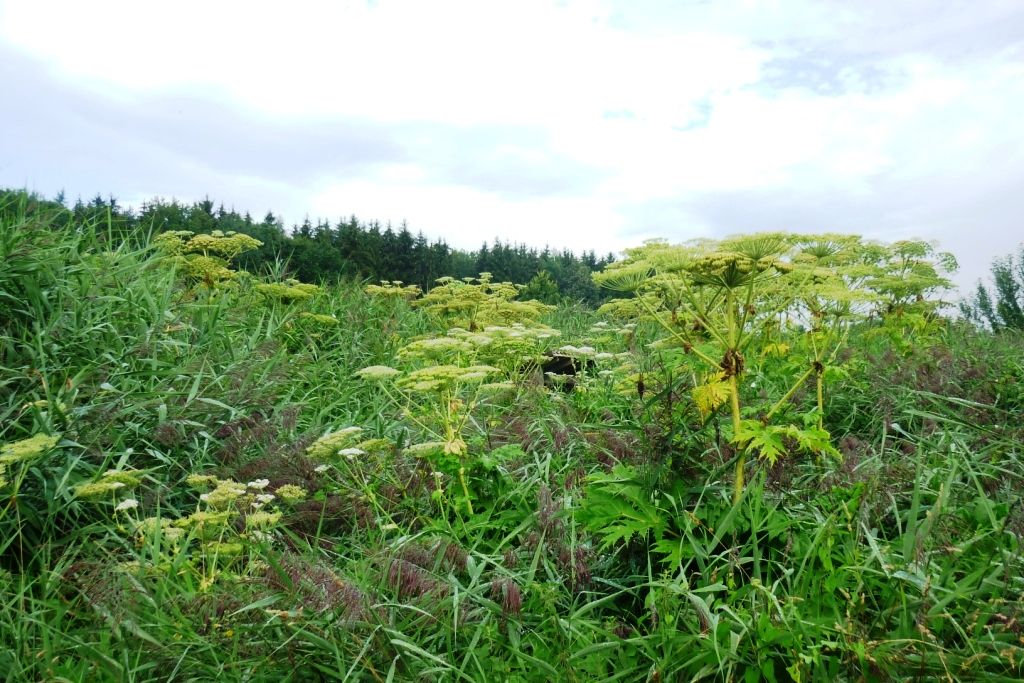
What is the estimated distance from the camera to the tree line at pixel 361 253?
12.2 m

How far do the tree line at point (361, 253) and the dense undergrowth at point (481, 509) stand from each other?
9.42 feet

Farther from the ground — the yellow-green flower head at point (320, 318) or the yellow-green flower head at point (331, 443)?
the yellow-green flower head at point (320, 318)

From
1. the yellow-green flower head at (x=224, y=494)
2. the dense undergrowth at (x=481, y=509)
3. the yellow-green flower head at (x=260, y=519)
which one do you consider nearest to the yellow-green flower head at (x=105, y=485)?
the dense undergrowth at (x=481, y=509)

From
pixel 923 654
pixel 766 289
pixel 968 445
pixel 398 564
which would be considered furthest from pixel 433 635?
pixel 968 445

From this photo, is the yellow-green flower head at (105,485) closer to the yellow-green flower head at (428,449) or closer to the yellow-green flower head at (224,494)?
the yellow-green flower head at (224,494)

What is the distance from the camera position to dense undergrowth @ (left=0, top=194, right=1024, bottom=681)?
8.44 feet

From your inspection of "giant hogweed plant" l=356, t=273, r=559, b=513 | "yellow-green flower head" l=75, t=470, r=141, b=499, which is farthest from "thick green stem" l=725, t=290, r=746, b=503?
"yellow-green flower head" l=75, t=470, r=141, b=499

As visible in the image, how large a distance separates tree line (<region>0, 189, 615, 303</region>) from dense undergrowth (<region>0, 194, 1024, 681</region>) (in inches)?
113

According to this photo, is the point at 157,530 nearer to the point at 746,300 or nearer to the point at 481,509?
the point at 481,509

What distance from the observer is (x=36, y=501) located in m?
3.99

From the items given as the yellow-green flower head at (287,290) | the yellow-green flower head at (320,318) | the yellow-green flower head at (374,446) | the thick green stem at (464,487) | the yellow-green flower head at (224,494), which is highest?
the yellow-green flower head at (287,290)

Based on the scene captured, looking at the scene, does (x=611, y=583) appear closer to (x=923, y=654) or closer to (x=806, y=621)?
(x=806, y=621)

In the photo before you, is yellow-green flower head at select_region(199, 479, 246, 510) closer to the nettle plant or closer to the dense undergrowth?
the dense undergrowth

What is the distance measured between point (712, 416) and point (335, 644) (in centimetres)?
171
